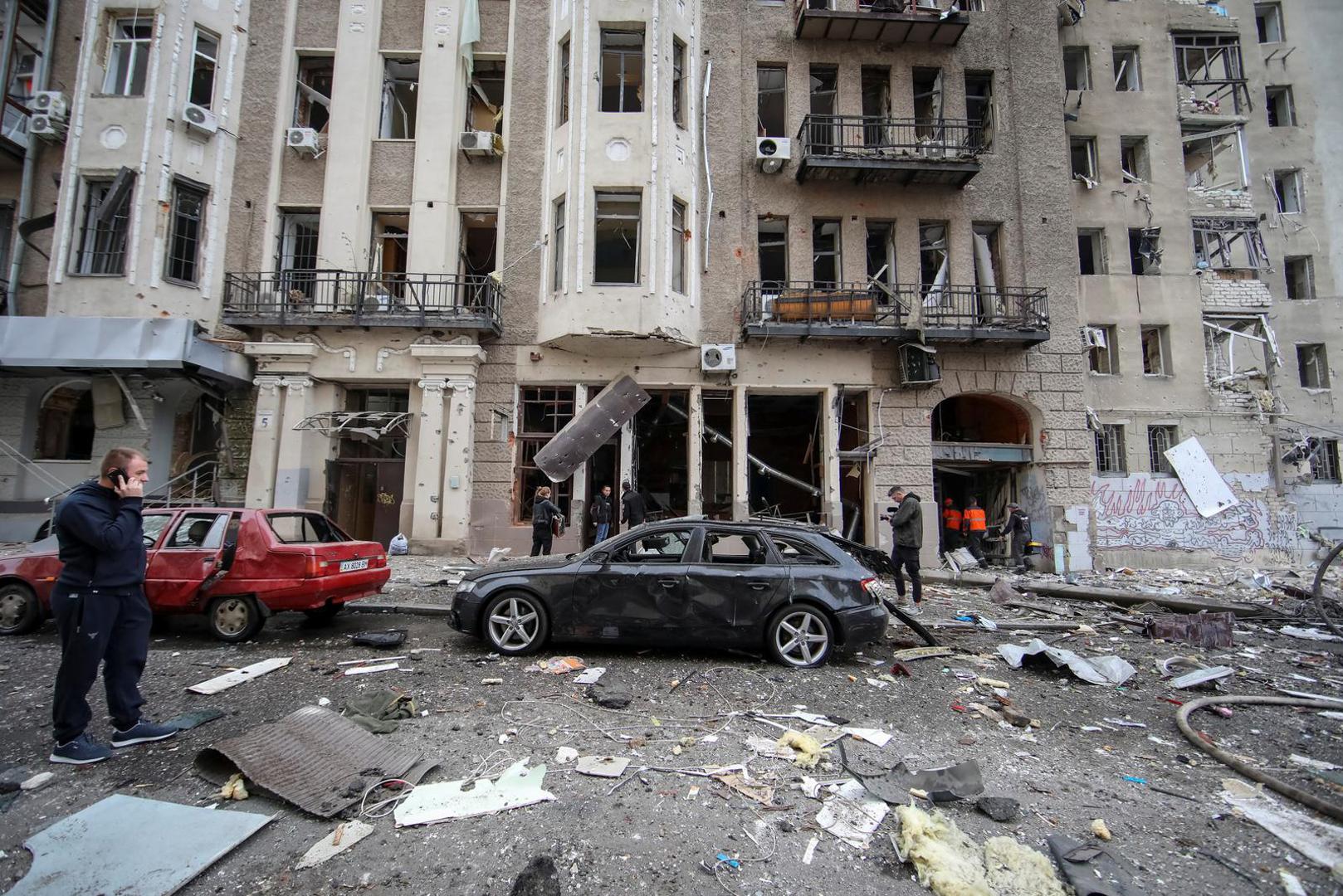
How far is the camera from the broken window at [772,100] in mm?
14633

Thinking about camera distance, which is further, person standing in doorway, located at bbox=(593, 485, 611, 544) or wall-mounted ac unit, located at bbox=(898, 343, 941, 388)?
wall-mounted ac unit, located at bbox=(898, 343, 941, 388)

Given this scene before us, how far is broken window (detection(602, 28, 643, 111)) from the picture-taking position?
13.4 m

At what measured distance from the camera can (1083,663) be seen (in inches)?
220

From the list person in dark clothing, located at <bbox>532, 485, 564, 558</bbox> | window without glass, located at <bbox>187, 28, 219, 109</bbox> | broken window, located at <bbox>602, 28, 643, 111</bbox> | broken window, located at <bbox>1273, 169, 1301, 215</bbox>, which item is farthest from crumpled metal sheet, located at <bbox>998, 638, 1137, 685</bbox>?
broken window, located at <bbox>1273, 169, 1301, 215</bbox>

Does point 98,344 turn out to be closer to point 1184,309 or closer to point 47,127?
point 47,127

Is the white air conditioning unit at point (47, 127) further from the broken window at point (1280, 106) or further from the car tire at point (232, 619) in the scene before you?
the broken window at point (1280, 106)

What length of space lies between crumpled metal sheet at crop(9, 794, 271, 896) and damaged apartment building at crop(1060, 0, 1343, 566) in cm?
1648

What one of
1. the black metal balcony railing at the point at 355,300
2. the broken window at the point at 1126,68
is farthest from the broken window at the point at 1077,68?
the black metal balcony railing at the point at 355,300

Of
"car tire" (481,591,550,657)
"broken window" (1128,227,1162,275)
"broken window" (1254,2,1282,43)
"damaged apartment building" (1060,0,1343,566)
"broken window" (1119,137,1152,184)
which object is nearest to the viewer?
"car tire" (481,591,550,657)

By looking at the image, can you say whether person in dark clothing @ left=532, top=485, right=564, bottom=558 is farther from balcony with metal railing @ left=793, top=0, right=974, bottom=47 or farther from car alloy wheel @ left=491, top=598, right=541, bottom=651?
balcony with metal railing @ left=793, top=0, right=974, bottom=47

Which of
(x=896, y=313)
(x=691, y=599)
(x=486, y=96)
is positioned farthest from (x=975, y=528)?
(x=486, y=96)

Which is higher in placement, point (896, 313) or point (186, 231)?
point (186, 231)

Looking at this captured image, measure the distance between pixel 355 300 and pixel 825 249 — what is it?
11395mm

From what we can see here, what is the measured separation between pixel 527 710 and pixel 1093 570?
45.5 ft
